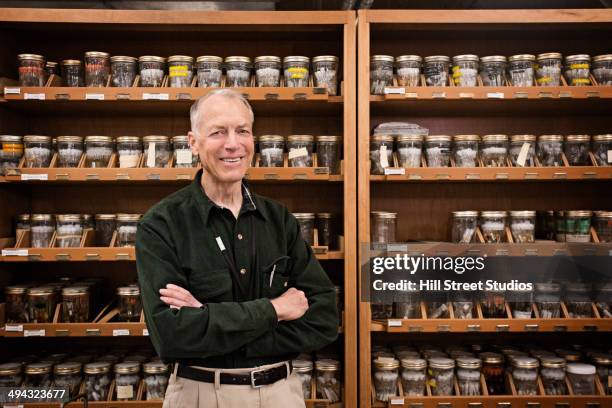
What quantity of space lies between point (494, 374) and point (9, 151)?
289cm

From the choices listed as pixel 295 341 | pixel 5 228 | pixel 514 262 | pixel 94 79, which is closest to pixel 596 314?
pixel 514 262

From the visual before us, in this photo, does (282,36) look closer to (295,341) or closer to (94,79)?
(94,79)

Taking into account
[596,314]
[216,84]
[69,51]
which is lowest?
[596,314]

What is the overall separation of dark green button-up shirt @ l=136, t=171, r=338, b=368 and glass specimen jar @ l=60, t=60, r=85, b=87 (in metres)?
1.59

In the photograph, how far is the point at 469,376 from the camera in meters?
2.79

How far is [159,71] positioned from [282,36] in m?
0.82

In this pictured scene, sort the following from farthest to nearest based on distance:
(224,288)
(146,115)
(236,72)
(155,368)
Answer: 1. (146,115)
2. (236,72)
3. (155,368)
4. (224,288)

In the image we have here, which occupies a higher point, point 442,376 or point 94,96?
point 94,96

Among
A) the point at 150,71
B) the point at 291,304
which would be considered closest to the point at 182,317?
the point at 291,304

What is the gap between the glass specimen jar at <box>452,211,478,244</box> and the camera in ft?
9.53

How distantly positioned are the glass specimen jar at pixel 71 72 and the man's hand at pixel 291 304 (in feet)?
6.45

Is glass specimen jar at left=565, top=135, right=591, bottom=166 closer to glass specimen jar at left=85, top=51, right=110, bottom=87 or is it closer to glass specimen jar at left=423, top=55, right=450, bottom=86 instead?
glass specimen jar at left=423, top=55, right=450, bottom=86

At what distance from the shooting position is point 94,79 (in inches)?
112

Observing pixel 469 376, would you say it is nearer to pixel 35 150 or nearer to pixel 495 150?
pixel 495 150
